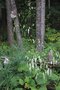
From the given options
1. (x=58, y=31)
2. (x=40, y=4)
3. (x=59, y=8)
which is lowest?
(x=58, y=31)

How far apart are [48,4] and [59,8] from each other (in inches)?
36.0

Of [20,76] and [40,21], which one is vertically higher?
[20,76]

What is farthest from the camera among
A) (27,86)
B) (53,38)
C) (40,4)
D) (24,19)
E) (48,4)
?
(48,4)

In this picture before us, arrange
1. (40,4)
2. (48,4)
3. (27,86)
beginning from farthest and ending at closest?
(48,4) < (40,4) < (27,86)

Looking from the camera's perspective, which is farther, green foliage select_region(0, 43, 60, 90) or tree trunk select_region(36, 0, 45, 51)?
tree trunk select_region(36, 0, 45, 51)

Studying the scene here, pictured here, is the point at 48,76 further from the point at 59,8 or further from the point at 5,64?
the point at 59,8

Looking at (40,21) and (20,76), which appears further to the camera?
(40,21)

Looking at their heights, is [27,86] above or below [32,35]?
above

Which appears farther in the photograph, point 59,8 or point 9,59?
point 59,8

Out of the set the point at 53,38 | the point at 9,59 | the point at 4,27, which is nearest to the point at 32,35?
the point at 53,38

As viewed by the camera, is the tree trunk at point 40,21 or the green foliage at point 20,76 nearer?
the green foliage at point 20,76

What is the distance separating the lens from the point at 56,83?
23.0 ft

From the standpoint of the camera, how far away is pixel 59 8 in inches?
656

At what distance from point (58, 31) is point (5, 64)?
9.38m
